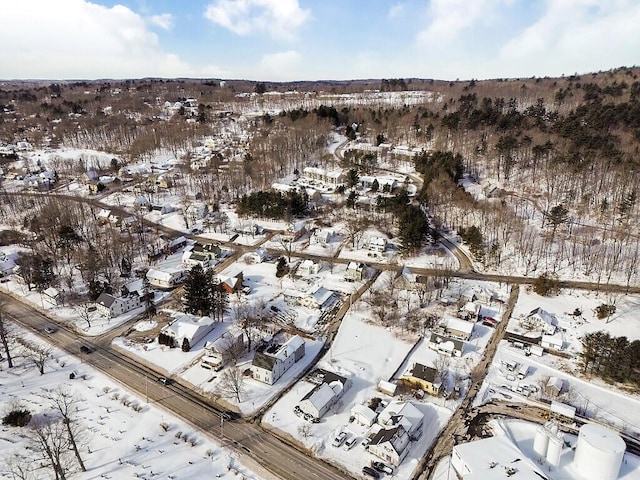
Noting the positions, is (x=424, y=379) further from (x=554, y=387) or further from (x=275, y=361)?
(x=275, y=361)

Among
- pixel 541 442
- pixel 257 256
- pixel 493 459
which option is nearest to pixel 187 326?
pixel 257 256

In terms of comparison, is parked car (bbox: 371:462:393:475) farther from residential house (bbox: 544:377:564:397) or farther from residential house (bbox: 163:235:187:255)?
residential house (bbox: 163:235:187:255)

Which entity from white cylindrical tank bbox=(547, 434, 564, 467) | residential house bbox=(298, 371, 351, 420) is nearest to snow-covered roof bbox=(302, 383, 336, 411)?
residential house bbox=(298, 371, 351, 420)

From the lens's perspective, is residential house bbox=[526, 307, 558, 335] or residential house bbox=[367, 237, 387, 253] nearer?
residential house bbox=[526, 307, 558, 335]

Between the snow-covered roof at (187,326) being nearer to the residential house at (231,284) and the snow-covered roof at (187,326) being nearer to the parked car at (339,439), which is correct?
the residential house at (231,284)

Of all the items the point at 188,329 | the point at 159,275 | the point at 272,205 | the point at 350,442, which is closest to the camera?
the point at 350,442
